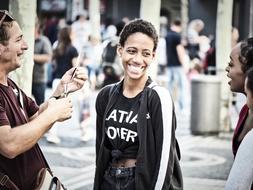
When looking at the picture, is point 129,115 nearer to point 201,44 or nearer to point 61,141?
point 61,141

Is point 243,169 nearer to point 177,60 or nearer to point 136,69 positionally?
point 136,69

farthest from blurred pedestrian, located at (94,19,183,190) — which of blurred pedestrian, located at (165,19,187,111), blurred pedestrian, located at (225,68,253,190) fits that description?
blurred pedestrian, located at (165,19,187,111)

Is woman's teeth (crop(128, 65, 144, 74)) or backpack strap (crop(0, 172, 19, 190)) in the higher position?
woman's teeth (crop(128, 65, 144, 74))

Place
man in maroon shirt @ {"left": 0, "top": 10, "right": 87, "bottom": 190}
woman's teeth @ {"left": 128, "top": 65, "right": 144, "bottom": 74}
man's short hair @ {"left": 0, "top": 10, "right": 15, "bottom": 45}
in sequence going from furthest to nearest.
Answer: woman's teeth @ {"left": 128, "top": 65, "right": 144, "bottom": 74}
man's short hair @ {"left": 0, "top": 10, "right": 15, "bottom": 45}
man in maroon shirt @ {"left": 0, "top": 10, "right": 87, "bottom": 190}

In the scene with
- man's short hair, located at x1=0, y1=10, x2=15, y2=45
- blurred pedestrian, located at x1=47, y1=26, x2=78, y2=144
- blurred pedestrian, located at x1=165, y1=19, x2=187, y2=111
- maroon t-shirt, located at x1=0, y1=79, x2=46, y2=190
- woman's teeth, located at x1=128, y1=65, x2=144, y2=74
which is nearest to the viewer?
maroon t-shirt, located at x1=0, y1=79, x2=46, y2=190

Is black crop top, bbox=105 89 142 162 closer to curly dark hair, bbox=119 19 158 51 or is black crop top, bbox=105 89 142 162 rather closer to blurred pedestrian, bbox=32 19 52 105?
curly dark hair, bbox=119 19 158 51

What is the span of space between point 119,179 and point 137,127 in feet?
1.10

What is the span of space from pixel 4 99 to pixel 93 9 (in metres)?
23.2

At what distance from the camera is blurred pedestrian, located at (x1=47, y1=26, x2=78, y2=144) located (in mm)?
10430

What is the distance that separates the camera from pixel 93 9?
1025 inches

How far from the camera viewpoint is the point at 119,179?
369 centimetres

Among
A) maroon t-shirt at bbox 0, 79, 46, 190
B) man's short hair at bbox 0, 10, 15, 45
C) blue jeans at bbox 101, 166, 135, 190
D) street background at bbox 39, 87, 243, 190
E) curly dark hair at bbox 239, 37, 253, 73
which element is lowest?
street background at bbox 39, 87, 243, 190

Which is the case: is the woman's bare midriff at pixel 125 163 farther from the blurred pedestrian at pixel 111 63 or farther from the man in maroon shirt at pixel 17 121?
the blurred pedestrian at pixel 111 63

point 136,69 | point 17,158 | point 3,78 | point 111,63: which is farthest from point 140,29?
point 111,63
